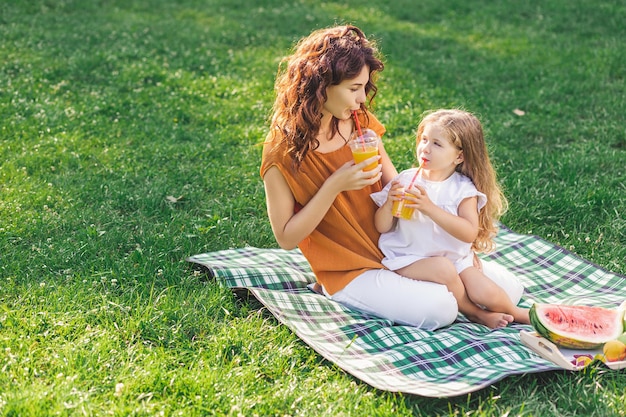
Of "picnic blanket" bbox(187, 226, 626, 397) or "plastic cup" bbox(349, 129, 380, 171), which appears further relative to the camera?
"plastic cup" bbox(349, 129, 380, 171)

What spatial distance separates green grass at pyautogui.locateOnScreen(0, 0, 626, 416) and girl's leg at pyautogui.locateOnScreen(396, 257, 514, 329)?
513 mm

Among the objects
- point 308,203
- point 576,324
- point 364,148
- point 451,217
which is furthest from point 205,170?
point 576,324

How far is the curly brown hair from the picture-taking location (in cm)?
356

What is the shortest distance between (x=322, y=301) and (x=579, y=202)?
86.0 inches

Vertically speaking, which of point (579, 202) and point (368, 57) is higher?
point (368, 57)

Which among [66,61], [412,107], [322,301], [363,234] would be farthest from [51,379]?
[66,61]

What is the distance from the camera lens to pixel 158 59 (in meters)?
8.31

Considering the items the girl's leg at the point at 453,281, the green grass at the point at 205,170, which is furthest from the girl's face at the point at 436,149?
the green grass at the point at 205,170

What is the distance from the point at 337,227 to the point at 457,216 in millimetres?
608

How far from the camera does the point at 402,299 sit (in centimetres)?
378

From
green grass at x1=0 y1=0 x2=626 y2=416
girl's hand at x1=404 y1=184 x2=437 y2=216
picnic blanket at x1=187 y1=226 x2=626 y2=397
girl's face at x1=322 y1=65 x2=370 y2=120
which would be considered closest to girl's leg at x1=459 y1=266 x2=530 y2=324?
picnic blanket at x1=187 y1=226 x2=626 y2=397

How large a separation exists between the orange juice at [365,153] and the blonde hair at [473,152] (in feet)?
1.29

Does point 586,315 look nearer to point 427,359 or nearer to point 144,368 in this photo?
point 427,359

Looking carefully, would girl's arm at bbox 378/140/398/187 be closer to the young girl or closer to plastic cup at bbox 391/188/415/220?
the young girl
